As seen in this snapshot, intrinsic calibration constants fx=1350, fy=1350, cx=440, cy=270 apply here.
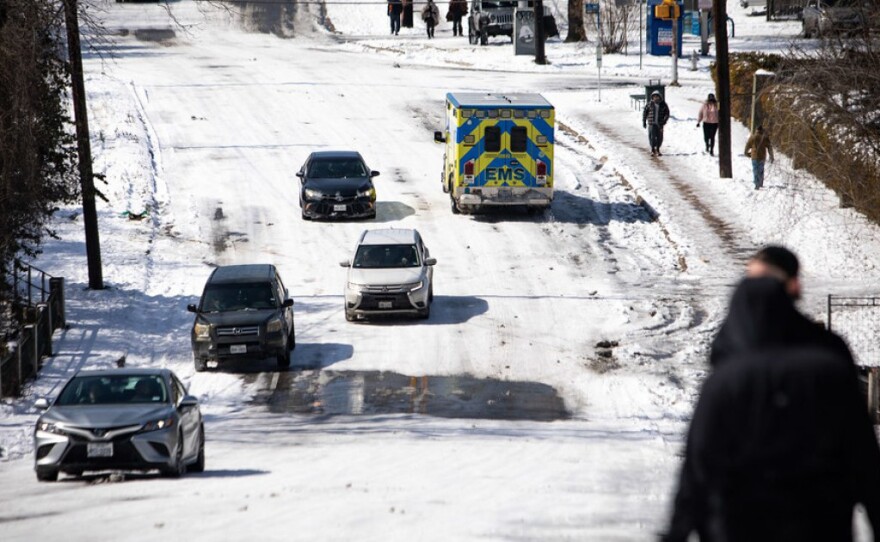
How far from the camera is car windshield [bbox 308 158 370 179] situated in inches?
1401

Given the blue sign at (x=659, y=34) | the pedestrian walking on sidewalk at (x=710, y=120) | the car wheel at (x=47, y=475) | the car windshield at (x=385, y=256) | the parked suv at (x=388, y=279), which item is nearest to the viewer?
the car wheel at (x=47, y=475)

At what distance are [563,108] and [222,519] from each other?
38.1m

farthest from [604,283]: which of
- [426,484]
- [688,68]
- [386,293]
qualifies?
[688,68]

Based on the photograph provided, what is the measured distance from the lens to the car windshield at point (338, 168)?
117ft

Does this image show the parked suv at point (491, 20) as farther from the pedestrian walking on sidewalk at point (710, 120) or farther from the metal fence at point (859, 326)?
the metal fence at point (859, 326)

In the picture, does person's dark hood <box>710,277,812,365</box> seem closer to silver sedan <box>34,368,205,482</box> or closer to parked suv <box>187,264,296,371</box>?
silver sedan <box>34,368,205,482</box>

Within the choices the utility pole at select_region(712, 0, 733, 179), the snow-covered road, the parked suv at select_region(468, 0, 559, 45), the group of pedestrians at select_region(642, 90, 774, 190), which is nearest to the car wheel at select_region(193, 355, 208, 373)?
the snow-covered road

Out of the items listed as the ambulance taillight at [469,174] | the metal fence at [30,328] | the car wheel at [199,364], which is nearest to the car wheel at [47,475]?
the metal fence at [30,328]

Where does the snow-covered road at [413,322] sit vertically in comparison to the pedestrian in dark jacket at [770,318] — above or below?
below

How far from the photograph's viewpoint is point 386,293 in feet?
87.4

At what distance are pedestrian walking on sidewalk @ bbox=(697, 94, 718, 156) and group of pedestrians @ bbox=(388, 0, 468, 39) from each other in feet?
102

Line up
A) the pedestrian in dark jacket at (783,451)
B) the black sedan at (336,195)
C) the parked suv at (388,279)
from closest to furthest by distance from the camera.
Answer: the pedestrian in dark jacket at (783,451), the parked suv at (388,279), the black sedan at (336,195)

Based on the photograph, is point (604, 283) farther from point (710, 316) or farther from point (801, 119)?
point (801, 119)

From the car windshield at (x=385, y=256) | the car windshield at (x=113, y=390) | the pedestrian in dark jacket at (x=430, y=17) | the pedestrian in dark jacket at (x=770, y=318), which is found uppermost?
the pedestrian in dark jacket at (x=430, y=17)
